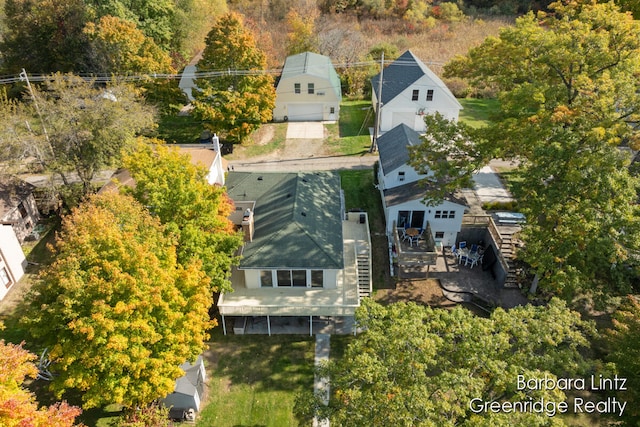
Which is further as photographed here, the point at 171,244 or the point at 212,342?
the point at 212,342

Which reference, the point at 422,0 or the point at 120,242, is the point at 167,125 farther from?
the point at 422,0

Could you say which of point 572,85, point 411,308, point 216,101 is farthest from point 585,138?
point 216,101

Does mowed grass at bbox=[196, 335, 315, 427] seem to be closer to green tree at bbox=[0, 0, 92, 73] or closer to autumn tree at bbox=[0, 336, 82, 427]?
autumn tree at bbox=[0, 336, 82, 427]

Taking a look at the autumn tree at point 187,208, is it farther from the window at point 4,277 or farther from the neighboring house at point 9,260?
the window at point 4,277

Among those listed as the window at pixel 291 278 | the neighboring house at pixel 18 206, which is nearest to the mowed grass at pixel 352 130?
the window at pixel 291 278

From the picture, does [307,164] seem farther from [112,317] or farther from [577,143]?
[112,317]

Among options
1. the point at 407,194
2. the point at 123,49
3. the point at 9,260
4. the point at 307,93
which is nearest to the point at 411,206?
the point at 407,194
